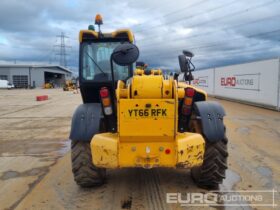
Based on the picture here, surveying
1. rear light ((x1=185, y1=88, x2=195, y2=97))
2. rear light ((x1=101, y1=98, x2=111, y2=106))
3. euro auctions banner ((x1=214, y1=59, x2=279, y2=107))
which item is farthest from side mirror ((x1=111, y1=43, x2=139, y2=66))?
euro auctions banner ((x1=214, y1=59, x2=279, y2=107))

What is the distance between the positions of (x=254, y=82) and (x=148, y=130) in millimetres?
15268

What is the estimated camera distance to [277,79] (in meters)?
16.0

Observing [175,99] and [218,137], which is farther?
[218,137]

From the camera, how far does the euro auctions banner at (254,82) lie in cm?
1642

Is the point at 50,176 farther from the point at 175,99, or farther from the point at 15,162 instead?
the point at 175,99

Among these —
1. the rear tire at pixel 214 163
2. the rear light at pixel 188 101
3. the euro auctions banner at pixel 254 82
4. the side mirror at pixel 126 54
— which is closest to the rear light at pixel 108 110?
the side mirror at pixel 126 54

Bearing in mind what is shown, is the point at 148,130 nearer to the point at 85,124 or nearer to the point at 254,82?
the point at 85,124

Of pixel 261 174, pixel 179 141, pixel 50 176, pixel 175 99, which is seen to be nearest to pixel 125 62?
pixel 175 99


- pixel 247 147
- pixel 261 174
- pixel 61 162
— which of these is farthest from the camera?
pixel 247 147

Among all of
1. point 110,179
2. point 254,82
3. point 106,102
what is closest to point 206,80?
point 254,82

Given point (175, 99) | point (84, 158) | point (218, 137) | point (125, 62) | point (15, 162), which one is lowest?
point (15, 162)

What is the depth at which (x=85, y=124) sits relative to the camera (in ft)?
15.9

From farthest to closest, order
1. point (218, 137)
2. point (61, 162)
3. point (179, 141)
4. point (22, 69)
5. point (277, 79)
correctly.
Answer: point (22, 69) < point (277, 79) < point (61, 162) < point (218, 137) < point (179, 141)

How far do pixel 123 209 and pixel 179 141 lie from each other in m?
1.16
